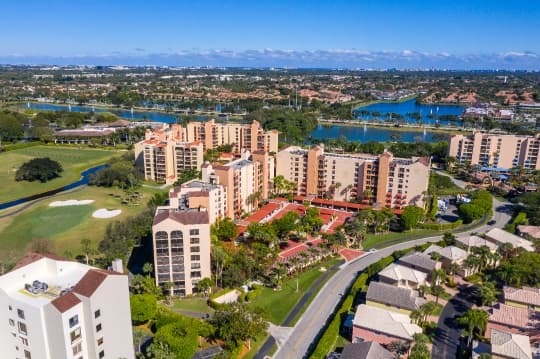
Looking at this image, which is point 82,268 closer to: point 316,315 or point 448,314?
point 316,315

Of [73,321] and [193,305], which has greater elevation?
[73,321]

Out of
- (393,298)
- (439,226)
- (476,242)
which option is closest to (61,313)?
(393,298)

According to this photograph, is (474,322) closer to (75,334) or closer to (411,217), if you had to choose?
(411,217)

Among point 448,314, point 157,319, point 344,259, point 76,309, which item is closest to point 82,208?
point 157,319

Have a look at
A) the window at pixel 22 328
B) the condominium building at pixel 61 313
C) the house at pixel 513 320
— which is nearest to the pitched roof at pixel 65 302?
the condominium building at pixel 61 313

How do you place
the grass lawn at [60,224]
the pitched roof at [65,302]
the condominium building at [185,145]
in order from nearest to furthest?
the pitched roof at [65,302] → the grass lawn at [60,224] → the condominium building at [185,145]

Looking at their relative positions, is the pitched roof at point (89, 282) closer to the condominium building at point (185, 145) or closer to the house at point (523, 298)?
the house at point (523, 298)
